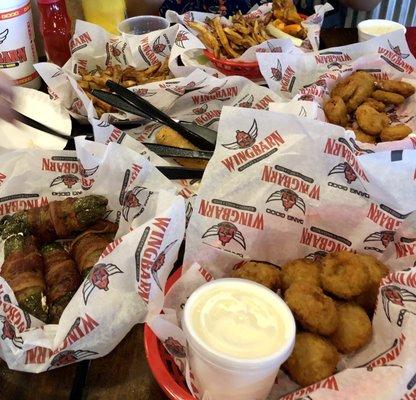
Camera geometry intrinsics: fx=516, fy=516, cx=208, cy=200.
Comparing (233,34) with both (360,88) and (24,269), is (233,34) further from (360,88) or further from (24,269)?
(24,269)

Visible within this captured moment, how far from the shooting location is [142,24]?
155 centimetres

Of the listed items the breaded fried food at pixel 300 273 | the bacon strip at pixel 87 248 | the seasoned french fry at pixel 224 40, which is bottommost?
the bacon strip at pixel 87 248

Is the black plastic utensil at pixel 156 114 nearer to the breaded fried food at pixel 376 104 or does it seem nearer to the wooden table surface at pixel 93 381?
the breaded fried food at pixel 376 104

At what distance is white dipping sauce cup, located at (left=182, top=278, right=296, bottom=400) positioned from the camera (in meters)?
0.62

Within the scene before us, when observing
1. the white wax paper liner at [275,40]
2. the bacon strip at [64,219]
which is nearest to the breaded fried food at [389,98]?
the white wax paper liner at [275,40]

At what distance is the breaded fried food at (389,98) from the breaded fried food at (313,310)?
67cm

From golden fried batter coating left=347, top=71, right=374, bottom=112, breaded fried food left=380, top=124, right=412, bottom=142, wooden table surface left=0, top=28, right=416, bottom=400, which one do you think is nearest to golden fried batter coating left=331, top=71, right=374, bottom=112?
golden fried batter coating left=347, top=71, right=374, bottom=112

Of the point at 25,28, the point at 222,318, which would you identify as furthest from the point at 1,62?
the point at 222,318

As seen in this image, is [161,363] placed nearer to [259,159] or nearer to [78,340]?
[78,340]

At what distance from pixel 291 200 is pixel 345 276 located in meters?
0.17

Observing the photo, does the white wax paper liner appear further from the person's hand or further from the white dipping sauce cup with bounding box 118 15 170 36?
the person's hand

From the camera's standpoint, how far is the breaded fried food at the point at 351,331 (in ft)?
2.44

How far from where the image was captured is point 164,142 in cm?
117

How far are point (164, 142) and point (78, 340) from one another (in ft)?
1.85
